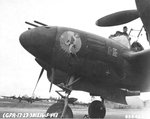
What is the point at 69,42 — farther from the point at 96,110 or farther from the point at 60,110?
the point at 96,110

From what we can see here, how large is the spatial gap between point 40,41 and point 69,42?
1064 mm

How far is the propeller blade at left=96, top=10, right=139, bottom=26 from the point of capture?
979 cm

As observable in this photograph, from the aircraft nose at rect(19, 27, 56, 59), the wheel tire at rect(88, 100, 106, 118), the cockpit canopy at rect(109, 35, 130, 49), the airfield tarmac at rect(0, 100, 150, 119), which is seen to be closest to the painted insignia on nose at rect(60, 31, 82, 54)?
the aircraft nose at rect(19, 27, 56, 59)

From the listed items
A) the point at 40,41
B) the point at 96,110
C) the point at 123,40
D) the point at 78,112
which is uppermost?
the point at 123,40

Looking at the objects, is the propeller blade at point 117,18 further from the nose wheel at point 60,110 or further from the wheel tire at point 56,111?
the wheel tire at point 56,111

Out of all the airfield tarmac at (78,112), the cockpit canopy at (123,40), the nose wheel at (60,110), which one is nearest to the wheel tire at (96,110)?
the airfield tarmac at (78,112)

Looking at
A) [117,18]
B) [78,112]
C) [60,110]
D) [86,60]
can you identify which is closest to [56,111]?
[60,110]

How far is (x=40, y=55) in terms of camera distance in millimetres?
8391

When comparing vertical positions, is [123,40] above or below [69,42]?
above

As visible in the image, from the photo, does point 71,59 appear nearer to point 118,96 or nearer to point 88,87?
point 88,87

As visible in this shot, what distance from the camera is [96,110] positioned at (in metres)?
12.3

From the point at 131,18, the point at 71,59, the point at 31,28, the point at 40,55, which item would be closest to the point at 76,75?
the point at 71,59

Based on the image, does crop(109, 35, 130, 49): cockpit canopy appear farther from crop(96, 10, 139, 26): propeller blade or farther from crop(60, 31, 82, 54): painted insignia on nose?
crop(60, 31, 82, 54): painted insignia on nose

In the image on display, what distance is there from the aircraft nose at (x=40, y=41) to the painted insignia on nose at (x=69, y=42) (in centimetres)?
35
